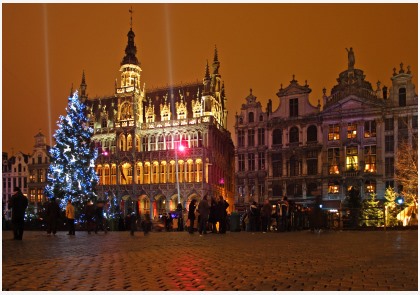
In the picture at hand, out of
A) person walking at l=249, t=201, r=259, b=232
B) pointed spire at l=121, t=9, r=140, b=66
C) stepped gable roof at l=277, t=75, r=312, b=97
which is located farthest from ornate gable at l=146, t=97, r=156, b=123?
person walking at l=249, t=201, r=259, b=232

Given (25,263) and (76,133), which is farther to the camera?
(76,133)

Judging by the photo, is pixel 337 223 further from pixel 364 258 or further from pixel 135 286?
pixel 135 286

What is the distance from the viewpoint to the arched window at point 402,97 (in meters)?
53.5

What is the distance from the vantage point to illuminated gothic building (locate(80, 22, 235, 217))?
68812 millimetres

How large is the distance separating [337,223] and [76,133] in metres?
29.4

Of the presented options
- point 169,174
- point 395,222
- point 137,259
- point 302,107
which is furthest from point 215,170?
point 137,259

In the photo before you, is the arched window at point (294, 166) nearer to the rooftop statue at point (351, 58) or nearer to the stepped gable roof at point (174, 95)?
the rooftop statue at point (351, 58)

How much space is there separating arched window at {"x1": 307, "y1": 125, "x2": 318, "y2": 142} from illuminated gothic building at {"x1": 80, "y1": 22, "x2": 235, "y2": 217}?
49.9 feet

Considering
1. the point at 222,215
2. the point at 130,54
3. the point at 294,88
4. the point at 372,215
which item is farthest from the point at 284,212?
the point at 130,54

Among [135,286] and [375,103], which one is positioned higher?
[375,103]

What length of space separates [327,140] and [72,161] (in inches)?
956

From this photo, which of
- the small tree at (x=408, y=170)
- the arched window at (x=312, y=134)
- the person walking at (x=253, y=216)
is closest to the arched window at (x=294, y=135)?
the arched window at (x=312, y=134)

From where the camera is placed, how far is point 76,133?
5284 cm

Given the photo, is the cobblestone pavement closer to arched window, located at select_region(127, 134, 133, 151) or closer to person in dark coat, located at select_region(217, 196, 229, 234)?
person in dark coat, located at select_region(217, 196, 229, 234)
